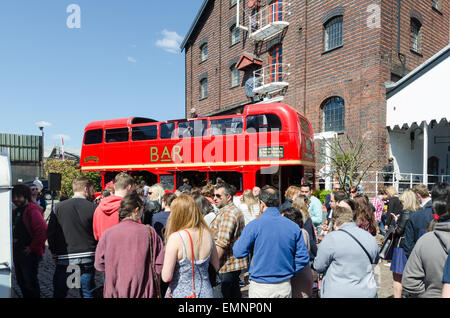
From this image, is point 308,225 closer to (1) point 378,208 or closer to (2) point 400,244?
(2) point 400,244

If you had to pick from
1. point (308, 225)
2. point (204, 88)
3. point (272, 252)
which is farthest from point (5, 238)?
point (204, 88)

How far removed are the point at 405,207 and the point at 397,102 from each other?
1038 centimetres

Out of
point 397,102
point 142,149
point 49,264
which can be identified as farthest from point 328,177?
point 49,264

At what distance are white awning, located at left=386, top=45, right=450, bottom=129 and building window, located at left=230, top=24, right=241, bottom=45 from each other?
10718 mm

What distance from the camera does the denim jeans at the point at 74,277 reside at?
11.3 feet

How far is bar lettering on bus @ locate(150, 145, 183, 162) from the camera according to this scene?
11280 mm

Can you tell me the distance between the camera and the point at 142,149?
12188 millimetres

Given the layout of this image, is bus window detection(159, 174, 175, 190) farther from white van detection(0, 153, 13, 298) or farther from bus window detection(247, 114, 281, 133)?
white van detection(0, 153, 13, 298)

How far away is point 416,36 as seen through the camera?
15258 mm

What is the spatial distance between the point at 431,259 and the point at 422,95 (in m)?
12.6

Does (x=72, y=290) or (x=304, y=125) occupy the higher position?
(x=304, y=125)

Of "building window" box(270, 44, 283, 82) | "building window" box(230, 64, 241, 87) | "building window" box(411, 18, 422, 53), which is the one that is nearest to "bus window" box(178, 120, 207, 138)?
"building window" box(270, 44, 283, 82)
